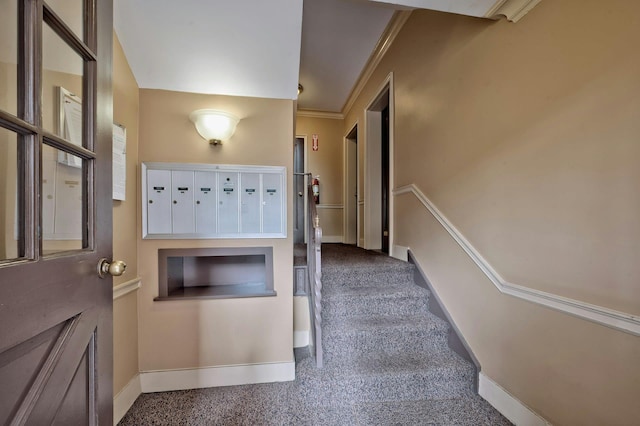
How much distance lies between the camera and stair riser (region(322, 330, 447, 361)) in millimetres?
1873

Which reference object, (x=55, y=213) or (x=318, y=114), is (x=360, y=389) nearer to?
(x=55, y=213)

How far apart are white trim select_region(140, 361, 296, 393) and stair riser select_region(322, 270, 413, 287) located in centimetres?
74

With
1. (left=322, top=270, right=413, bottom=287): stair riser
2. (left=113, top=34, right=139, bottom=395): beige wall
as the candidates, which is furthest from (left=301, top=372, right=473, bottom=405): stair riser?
(left=113, top=34, right=139, bottom=395): beige wall

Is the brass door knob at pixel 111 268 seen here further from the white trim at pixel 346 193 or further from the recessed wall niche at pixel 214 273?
the white trim at pixel 346 193

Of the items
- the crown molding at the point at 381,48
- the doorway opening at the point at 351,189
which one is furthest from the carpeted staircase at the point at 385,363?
the crown molding at the point at 381,48

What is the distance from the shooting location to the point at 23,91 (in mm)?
550

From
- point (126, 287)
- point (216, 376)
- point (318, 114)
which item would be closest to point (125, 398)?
point (216, 376)

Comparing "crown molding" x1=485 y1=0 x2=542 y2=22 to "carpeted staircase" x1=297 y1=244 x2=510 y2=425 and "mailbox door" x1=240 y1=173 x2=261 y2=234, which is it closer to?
"mailbox door" x1=240 y1=173 x2=261 y2=234

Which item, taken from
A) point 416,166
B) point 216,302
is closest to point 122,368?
point 216,302

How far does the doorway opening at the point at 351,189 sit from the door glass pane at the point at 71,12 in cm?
389

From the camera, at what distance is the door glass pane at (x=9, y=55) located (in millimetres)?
541

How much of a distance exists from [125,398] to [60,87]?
1767 mm

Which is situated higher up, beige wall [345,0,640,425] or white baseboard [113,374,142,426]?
beige wall [345,0,640,425]

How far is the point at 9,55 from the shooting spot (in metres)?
0.55
